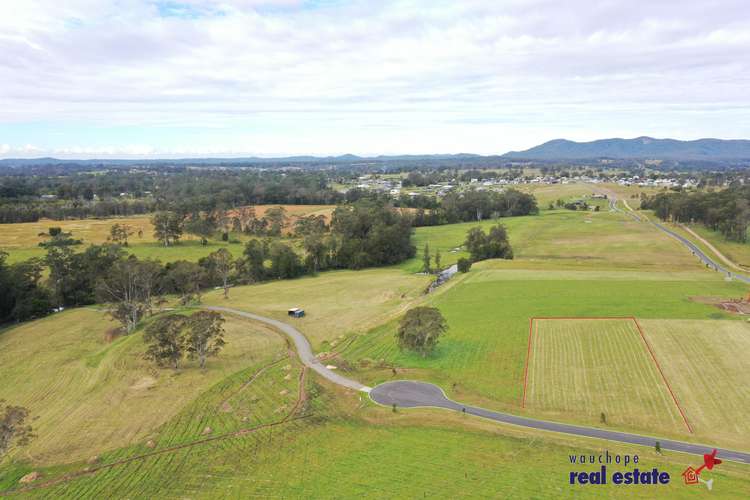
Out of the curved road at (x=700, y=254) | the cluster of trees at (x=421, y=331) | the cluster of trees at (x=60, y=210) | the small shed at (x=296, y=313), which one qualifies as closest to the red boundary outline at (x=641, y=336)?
the cluster of trees at (x=421, y=331)

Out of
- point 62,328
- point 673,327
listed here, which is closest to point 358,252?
point 62,328

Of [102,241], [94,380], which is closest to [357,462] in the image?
[94,380]

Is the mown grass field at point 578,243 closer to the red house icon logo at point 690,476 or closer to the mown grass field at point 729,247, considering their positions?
the mown grass field at point 729,247

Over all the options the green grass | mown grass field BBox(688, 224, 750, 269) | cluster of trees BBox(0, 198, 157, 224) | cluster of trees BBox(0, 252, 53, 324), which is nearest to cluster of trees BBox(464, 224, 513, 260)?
mown grass field BBox(688, 224, 750, 269)

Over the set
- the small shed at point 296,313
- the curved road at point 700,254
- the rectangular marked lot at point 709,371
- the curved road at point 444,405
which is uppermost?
the rectangular marked lot at point 709,371

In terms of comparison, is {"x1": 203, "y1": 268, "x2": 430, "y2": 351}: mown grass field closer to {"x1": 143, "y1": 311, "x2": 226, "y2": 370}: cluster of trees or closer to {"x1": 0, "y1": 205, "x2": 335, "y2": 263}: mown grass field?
{"x1": 143, "y1": 311, "x2": 226, "y2": 370}: cluster of trees

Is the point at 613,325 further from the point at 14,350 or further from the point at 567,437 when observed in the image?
the point at 14,350

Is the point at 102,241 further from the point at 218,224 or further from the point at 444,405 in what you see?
the point at 444,405
